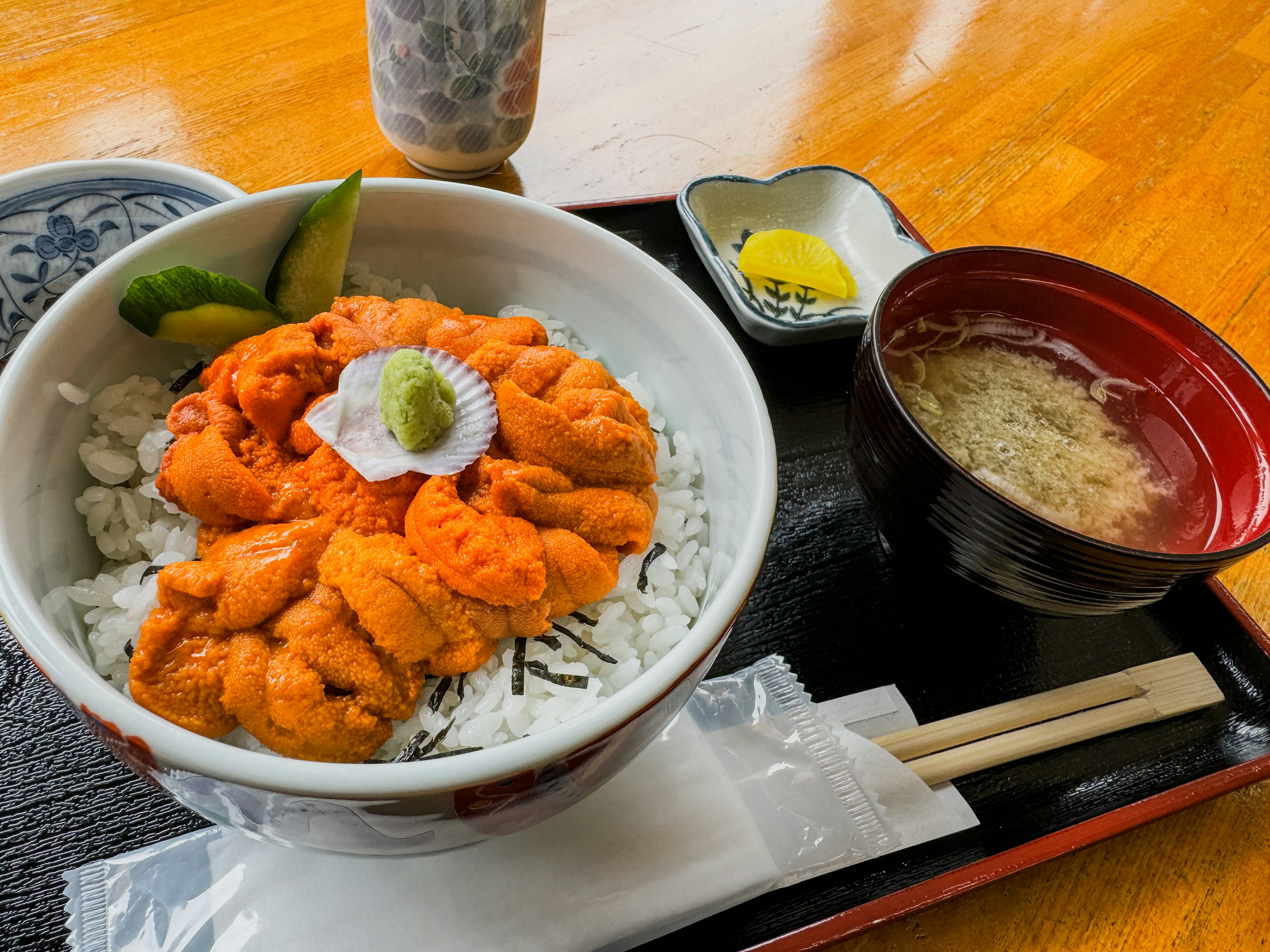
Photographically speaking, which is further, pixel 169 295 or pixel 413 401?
pixel 169 295

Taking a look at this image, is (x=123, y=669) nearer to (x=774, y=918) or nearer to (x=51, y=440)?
(x=51, y=440)

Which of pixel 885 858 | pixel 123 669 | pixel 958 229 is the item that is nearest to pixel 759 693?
pixel 885 858

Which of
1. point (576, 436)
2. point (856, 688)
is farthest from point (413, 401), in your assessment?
point (856, 688)

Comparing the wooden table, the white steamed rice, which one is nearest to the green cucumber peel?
the white steamed rice

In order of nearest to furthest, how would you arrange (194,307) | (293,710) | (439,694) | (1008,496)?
(293,710) < (439,694) < (194,307) < (1008,496)

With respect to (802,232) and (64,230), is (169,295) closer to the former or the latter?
(64,230)

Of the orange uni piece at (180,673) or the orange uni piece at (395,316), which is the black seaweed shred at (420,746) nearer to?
the orange uni piece at (180,673)

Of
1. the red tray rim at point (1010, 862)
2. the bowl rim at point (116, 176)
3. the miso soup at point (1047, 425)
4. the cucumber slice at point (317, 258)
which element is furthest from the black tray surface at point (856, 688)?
the bowl rim at point (116, 176)
